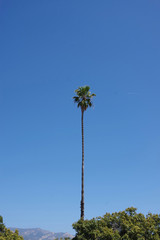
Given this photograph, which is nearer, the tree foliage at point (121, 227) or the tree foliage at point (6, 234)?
the tree foliage at point (121, 227)

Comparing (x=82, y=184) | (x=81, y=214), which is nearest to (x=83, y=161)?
(x=82, y=184)

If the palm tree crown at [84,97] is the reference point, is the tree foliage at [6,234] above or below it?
below

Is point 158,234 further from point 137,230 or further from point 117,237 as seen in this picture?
point 117,237

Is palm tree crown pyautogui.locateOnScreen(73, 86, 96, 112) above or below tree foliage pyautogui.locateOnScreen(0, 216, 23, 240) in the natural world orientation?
above

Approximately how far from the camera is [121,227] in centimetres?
2773

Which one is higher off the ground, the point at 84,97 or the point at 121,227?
the point at 84,97

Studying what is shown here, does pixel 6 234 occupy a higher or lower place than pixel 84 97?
lower

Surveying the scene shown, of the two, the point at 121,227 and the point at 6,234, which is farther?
the point at 6,234

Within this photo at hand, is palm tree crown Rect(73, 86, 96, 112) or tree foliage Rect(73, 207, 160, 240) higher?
palm tree crown Rect(73, 86, 96, 112)

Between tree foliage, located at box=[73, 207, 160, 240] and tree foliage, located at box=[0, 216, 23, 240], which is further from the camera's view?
tree foliage, located at box=[0, 216, 23, 240]

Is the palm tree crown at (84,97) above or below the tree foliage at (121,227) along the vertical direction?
above

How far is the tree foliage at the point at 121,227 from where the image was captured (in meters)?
26.2

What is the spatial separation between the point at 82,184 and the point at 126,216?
9.20m

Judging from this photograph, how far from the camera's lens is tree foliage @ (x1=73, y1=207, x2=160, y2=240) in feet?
85.9
